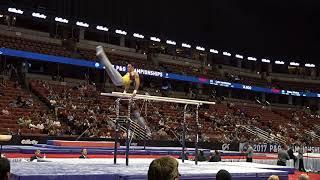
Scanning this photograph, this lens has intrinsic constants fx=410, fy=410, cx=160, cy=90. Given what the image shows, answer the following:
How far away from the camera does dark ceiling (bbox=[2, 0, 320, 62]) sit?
3005cm

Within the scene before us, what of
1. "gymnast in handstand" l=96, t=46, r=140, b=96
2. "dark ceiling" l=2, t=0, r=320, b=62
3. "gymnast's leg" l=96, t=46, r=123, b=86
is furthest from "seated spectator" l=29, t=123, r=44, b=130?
"gymnast's leg" l=96, t=46, r=123, b=86

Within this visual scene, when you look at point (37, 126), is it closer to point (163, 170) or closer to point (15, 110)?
point (15, 110)

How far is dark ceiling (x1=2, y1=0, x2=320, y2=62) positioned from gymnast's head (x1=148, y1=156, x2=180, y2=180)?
2669 centimetres

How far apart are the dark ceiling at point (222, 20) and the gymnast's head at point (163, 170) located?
87.6 ft

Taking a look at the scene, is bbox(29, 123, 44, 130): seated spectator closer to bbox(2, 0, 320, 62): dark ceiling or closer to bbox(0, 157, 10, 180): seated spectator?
bbox(2, 0, 320, 62): dark ceiling

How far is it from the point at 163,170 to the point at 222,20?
34.8 metres

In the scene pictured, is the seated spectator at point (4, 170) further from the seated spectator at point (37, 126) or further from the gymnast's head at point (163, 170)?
the seated spectator at point (37, 126)

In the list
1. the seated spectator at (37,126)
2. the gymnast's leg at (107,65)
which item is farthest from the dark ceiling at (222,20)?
the gymnast's leg at (107,65)

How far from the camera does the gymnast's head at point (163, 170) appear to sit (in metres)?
3.22

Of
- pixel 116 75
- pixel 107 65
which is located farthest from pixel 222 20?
pixel 107 65

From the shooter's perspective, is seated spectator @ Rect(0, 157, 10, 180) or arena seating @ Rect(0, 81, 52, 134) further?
arena seating @ Rect(0, 81, 52, 134)

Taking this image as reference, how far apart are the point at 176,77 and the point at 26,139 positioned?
20548mm

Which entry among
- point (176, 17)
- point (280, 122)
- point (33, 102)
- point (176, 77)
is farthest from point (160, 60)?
point (33, 102)

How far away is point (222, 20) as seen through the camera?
36906mm
